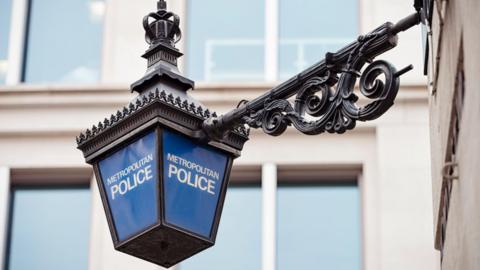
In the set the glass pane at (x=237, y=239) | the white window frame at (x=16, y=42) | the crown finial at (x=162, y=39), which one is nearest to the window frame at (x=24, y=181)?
the white window frame at (x=16, y=42)

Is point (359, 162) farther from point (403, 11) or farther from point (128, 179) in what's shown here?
point (128, 179)

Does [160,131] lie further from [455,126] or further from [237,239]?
[237,239]

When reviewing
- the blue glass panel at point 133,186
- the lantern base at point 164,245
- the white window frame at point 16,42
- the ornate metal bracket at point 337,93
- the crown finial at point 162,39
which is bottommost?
the lantern base at point 164,245

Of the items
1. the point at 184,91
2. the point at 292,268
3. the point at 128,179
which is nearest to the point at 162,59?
the point at 184,91

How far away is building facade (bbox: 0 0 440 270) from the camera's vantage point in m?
21.3

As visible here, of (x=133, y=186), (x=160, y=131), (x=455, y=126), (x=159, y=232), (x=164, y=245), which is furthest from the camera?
(x=455, y=126)

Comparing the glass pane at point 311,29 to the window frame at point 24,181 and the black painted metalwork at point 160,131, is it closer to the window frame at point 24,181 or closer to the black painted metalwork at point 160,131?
the window frame at point 24,181

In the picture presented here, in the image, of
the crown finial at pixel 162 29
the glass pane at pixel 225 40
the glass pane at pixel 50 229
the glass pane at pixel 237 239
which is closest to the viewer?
the crown finial at pixel 162 29

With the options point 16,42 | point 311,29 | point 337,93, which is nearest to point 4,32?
point 16,42

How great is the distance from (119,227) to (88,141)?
73cm

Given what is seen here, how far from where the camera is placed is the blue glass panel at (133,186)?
930 cm

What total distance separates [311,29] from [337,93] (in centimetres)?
1424

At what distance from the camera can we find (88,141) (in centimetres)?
992

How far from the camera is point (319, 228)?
70.6ft
